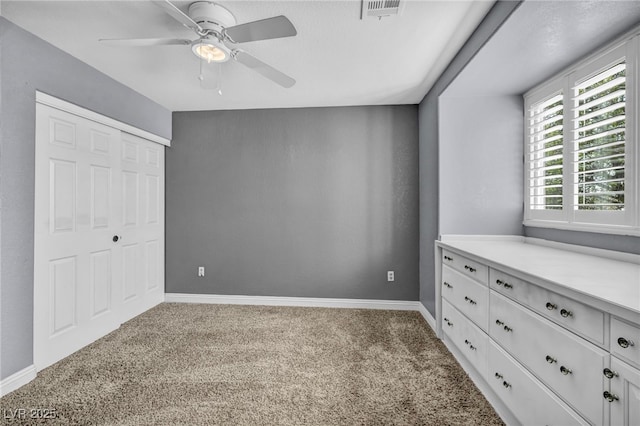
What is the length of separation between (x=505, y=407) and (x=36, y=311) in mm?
3167

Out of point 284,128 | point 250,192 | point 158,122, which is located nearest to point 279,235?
point 250,192

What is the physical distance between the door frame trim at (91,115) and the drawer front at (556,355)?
3.38m

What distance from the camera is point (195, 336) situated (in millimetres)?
2729

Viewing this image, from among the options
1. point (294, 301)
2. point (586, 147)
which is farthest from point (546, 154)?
point (294, 301)

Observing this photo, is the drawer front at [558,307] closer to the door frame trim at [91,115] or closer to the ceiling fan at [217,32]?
the ceiling fan at [217,32]

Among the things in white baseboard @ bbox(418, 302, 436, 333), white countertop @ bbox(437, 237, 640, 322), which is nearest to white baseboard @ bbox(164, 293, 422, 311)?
white baseboard @ bbox(418, 302, 436, 333)

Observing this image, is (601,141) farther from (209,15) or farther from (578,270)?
(209,15)

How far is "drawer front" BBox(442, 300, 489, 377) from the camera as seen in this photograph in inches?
72.9

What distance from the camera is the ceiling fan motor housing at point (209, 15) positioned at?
167cm

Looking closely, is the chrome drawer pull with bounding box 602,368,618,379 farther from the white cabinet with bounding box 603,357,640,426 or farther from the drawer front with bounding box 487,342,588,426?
the drawer front with bounding box 487,342,588,426

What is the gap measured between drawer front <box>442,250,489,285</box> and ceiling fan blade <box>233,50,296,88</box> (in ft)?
5.97

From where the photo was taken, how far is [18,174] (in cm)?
196

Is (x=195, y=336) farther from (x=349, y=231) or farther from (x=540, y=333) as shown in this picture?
(x=540, y=333)

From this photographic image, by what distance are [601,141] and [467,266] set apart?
1.16 m
